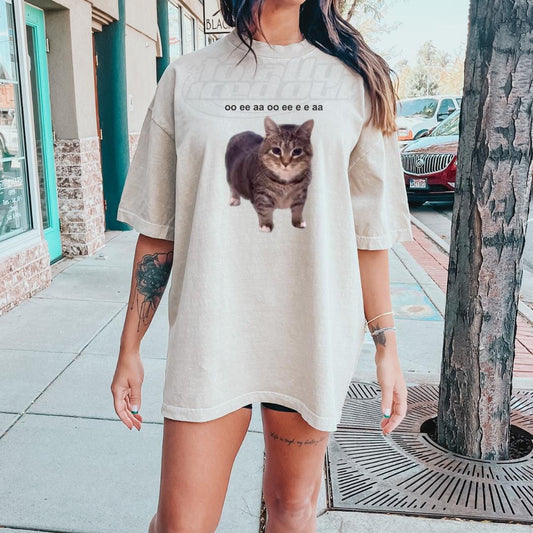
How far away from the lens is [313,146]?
4.75 feet

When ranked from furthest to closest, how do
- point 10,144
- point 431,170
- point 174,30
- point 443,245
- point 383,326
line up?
point 174,30 < point 431,170 < point 443,245 < point 10,144 < point 383,326

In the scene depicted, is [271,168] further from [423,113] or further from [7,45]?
[423,113]

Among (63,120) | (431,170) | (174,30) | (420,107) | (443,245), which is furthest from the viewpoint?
(420,107)

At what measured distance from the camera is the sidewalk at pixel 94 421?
261cm

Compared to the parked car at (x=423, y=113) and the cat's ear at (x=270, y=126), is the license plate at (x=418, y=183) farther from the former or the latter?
the cat's ear at (x=270, y=126)

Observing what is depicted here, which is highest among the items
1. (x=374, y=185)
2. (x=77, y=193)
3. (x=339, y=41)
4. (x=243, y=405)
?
(x=339, y=41)

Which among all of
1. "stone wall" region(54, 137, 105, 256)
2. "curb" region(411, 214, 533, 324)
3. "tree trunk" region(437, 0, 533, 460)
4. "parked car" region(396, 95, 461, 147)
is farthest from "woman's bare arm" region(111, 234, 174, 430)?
"parked car" region(396, 95, 461, 147)

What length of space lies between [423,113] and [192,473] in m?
19.2

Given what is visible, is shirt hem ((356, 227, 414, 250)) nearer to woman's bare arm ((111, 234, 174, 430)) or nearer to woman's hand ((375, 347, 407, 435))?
woman's hand ((375, 347, 407, 435))

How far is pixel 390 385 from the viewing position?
1.68m

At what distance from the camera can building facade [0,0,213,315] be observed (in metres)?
5.46

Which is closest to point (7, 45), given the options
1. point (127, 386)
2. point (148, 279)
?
point (148, 279)

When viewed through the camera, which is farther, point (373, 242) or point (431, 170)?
point (431, 170)

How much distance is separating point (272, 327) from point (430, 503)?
1.68m
